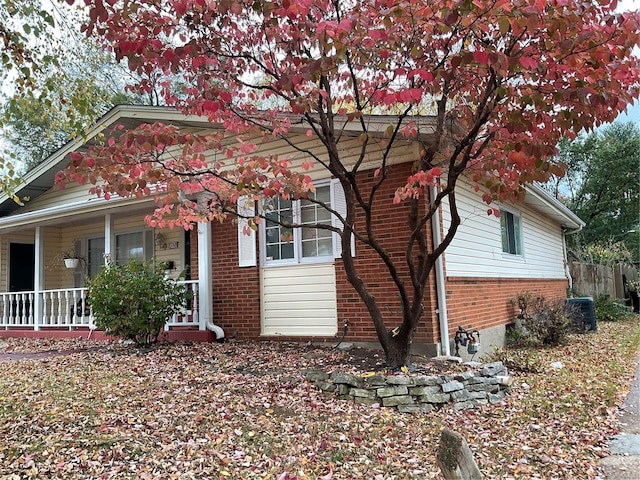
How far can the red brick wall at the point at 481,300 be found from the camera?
7.49 m

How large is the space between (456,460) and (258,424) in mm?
2325

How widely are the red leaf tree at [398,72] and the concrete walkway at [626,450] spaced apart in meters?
2.27

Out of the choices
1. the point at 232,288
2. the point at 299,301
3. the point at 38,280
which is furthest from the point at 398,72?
the point at 38,280

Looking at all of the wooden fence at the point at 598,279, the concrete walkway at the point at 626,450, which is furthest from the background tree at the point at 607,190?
the concrete walkway at the point at 626,450

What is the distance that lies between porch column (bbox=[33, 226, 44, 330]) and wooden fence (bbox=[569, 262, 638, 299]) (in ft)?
56.7

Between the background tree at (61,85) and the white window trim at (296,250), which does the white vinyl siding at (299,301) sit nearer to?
the white window trim at (296,250)

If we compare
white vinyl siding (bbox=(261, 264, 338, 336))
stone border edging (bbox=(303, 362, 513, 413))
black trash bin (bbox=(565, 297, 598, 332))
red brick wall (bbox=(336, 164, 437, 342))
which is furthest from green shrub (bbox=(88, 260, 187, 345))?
black trash bin (bbox=(565, 297, 598, 332))

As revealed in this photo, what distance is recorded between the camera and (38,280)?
1188cm

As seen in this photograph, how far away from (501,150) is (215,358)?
4.88 meters

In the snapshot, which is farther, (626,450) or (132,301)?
(132,301)

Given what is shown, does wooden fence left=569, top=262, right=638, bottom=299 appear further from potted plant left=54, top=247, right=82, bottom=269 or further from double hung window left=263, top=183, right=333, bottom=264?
potted plant left=54, top=247, right=82, bottom=269

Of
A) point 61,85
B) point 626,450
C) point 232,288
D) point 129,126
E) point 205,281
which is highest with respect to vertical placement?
point 129,126

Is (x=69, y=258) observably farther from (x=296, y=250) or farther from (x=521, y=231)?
(x=521, y=231)

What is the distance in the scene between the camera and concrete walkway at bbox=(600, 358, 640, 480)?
361 cm
